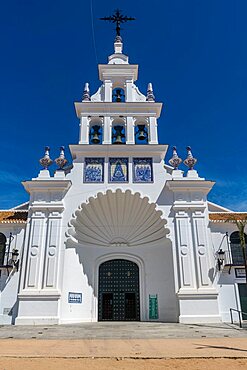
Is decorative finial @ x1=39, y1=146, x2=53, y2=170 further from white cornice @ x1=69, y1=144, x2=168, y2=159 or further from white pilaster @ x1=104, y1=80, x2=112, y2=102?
white pilaster @ x1=104, y1=80, x2=112, y2=102

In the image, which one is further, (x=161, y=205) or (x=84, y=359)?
(x=161, y=205)

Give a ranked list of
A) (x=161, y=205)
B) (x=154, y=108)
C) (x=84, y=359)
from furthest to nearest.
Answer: (x=154, y=108)
(x=161, y=205)
(x=84, y=359)

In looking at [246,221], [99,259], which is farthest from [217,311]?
[99,259]

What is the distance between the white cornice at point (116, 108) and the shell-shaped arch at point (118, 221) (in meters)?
5.00

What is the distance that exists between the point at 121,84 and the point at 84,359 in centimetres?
1635

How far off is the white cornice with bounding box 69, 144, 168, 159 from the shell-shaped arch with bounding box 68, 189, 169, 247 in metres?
2.23

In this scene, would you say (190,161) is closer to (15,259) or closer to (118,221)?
(118,221)

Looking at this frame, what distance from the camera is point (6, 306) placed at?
42.5ft

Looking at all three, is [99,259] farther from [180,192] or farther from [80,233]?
[180,192]

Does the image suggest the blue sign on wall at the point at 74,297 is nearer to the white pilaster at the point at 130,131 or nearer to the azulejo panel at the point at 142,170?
the azulejo panel at the point at 142,170

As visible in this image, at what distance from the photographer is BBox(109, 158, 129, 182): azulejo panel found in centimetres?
1526

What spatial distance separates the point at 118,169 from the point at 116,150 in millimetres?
1085

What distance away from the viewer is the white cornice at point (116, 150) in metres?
15.8

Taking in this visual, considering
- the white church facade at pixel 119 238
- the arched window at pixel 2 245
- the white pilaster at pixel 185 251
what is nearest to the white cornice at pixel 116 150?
the white church facade at pixel 119 238
